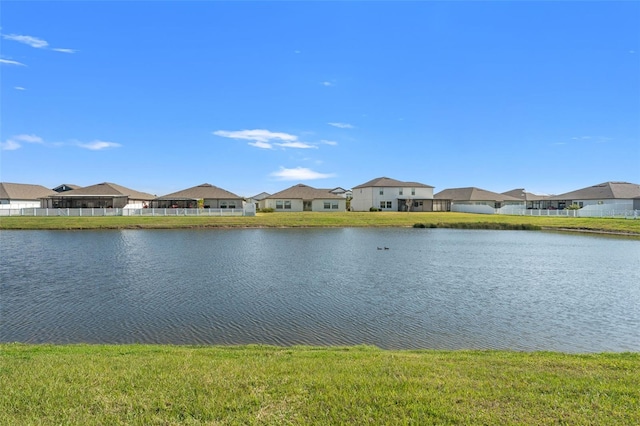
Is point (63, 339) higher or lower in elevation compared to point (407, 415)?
lower

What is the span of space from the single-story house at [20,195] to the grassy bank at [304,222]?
21.0m

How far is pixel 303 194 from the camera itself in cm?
7125

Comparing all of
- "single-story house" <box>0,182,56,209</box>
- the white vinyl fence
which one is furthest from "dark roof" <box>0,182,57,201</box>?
the white vinyl fence

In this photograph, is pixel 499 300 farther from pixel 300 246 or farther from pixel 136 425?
pixel 300 246

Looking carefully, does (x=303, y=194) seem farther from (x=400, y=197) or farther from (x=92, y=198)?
(x=92, y=198)

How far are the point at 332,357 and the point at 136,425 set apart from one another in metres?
3.52

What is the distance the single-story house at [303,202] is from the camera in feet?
230

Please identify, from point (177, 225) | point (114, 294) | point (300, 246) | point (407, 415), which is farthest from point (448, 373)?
point (177, 225)

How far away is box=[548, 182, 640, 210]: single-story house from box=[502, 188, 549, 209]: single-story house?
13.2 ft

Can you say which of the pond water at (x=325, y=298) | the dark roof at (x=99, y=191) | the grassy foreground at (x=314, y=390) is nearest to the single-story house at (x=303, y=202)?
the dark roof at (x=99, y=191)

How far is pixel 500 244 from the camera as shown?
Answer: 31.3 meters

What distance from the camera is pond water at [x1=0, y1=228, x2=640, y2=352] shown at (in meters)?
9.84

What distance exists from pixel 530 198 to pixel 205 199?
81.8m

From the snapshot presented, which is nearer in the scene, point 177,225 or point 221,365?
point 221,365
